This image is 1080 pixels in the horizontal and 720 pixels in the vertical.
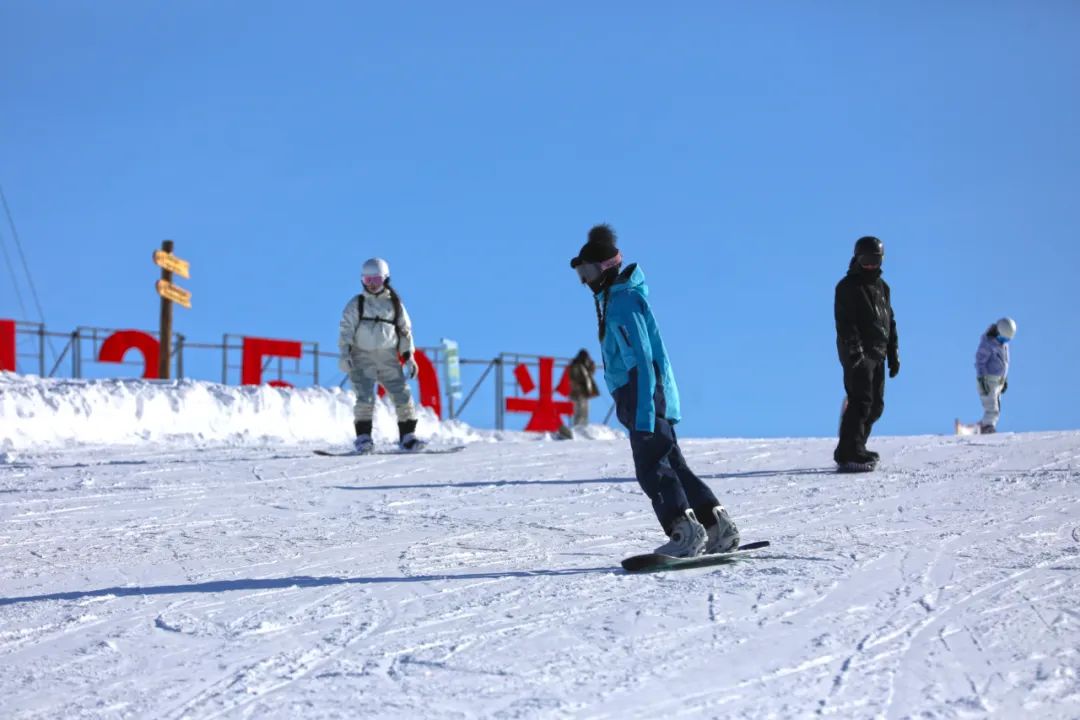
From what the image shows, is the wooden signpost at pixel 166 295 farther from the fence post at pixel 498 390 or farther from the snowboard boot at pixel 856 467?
the snowboard boot at pixel 856 467

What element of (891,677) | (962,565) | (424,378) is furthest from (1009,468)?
(424,378)

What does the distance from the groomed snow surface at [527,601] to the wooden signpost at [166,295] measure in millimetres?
12472

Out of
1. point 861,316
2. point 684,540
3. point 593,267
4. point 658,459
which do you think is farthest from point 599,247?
point 861,316

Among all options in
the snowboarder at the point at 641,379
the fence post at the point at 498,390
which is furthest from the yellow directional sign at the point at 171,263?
the snowboarder at the point at 641,379

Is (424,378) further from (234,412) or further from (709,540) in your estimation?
(709,540)

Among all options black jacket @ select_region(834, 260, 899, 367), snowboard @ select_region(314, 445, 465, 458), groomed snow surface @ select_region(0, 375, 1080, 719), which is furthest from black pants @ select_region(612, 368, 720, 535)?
snowboard @ select_region(314, 445, 465, 458)

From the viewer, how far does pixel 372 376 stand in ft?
43.1

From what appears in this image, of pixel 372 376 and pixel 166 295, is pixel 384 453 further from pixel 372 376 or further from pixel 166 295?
pixel 166 295

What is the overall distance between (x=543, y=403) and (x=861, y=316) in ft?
61.1

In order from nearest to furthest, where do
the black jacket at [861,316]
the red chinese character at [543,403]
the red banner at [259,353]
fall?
the black jacket at [861,316] → the red banner at [259,353] → the red chinese character at [543,403]

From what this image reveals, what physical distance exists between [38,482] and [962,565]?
8.38 metres

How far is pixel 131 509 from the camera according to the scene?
8.81 meters

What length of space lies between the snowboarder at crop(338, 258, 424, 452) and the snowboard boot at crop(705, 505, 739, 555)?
7.43 m

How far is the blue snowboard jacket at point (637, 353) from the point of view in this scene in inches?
210
